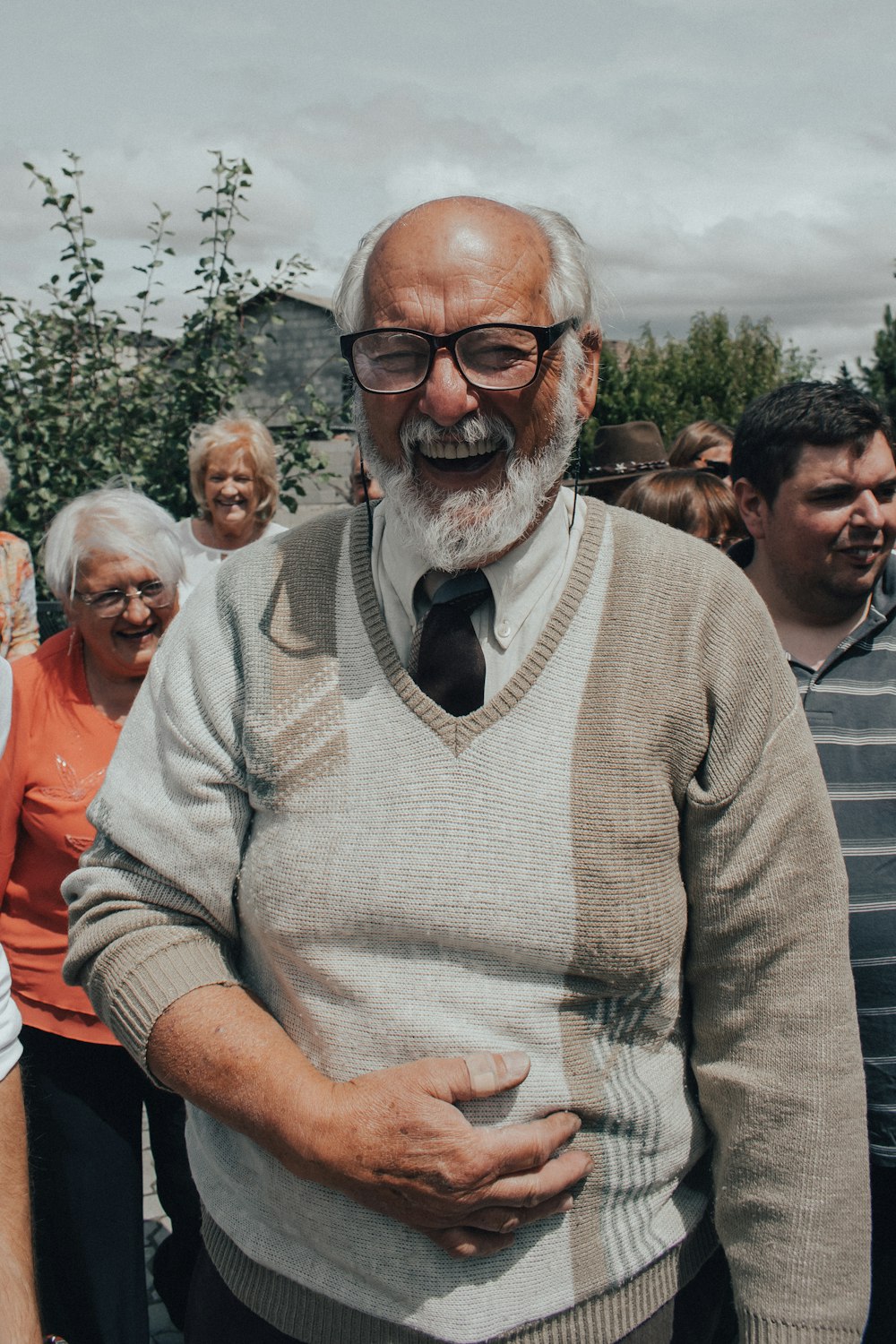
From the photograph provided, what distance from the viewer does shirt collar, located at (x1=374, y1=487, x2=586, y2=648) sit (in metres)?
1.53

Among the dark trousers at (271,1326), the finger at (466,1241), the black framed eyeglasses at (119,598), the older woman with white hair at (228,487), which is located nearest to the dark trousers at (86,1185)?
the dark trousers at (271,1326)

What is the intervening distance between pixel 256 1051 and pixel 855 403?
1.92 m

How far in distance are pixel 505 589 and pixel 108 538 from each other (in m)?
1.63

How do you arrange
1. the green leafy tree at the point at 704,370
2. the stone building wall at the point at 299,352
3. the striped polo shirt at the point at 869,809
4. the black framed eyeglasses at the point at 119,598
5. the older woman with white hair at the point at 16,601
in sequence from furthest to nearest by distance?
1. the green leafy tree at the point at 704,370
2. the stone building wall at the point at 299,352
3. the older woman with white hair at the point at 16,601
4. the black framed eyeglasses at the point at 119,598
5. the striped polo shirt at the point at 869,809

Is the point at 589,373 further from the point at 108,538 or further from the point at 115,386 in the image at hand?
the point at 115,386

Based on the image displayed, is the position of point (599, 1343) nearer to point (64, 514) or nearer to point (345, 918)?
point (345, 918)

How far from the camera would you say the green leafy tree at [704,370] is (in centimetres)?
3578

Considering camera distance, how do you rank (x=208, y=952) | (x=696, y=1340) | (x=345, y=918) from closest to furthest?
(x=345, y=918), (x=208, y=952), (x=696, y=1340)

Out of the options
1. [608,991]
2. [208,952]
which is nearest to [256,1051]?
[208,952]

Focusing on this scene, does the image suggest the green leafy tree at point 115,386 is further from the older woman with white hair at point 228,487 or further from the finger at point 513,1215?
the finger at point 513,1215

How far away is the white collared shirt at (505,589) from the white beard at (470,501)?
3 centimetres

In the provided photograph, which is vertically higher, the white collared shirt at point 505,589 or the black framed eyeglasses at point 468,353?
the black framed eyeglasses at point 468,353

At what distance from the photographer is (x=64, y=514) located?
294cm

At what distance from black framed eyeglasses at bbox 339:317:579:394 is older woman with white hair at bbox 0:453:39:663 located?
2918 millimetres
